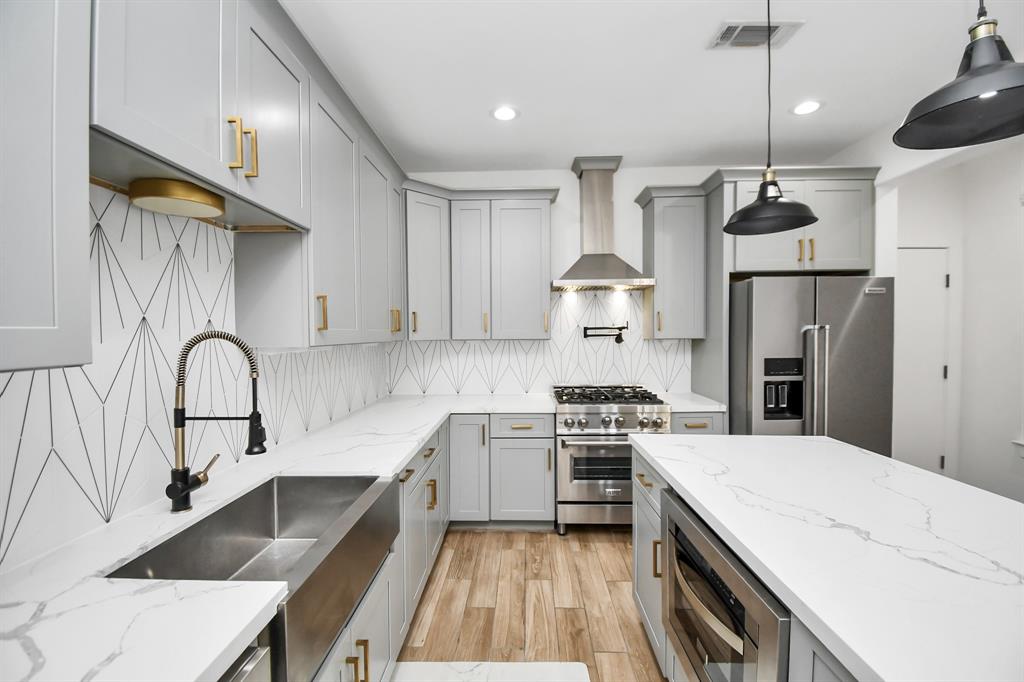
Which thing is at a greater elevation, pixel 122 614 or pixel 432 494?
pixel 122 614

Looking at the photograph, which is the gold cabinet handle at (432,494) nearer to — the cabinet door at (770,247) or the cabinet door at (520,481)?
the cabinet door at (520,481)

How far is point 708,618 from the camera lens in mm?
1202

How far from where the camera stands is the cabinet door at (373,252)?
2.27 m

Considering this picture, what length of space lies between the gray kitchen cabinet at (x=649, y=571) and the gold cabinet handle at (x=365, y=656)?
1053mm

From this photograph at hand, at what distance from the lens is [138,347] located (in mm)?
1289

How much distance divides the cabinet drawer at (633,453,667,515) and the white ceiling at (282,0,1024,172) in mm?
1894

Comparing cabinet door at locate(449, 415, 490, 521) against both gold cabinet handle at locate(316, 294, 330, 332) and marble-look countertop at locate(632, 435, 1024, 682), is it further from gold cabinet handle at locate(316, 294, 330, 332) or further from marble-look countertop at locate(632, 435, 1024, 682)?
marble-look countertop at locate(632, 435, 1024, 682)

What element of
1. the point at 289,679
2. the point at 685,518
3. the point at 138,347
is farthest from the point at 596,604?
the point at 138,347

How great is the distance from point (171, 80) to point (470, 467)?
8.59 feet

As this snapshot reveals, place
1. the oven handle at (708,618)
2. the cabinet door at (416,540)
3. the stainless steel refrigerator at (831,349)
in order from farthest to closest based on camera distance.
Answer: the stainless steel refrigerator at (831,349), the cabinet door at (416,540), the oven handle at (708,618)

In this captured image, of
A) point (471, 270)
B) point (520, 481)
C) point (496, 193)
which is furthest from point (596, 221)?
point (520, 481)

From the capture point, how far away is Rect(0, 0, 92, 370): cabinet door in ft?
2.06

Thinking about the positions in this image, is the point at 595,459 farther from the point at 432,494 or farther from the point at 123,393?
the point at 123,393

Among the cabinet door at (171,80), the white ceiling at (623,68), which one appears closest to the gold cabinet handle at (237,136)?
the cabinet door at (171,80)
